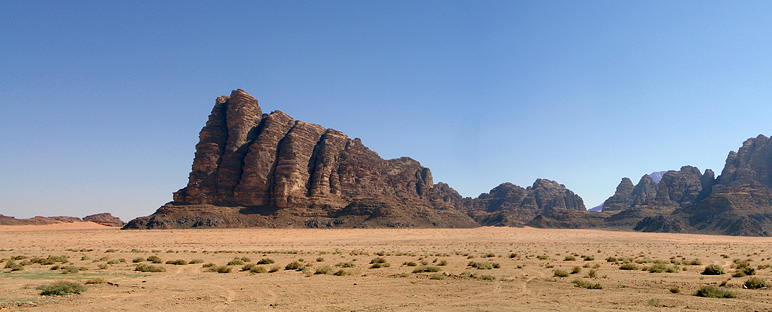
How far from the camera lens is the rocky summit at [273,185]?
106 meters

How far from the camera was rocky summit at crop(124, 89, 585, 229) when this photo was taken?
106 meters

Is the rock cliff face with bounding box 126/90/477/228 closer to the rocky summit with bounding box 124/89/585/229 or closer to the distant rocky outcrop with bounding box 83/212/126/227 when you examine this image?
→ the rocky summit with bounding box 124/89/585/229

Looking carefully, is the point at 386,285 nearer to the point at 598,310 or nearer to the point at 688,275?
the point at 598,310

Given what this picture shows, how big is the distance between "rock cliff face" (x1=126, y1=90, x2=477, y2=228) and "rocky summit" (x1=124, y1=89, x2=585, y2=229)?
0.20 meters

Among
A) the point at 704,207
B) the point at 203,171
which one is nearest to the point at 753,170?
the point at 704,207

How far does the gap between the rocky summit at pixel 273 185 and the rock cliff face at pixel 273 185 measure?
0.20 m

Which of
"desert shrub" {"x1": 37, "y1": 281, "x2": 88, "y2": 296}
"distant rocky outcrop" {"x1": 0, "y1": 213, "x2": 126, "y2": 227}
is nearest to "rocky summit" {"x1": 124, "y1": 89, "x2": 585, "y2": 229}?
"distant rocky outcrop" {"x1": 0, "y1": 213, "x2": 126, "y2": 227}

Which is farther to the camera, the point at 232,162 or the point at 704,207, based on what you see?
the point at 704,207

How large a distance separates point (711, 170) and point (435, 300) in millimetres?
206884

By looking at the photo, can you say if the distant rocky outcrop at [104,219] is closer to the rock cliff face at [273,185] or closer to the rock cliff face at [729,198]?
the rock cliff face at [273,185]

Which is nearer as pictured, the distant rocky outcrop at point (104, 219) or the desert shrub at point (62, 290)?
the desert shrub at point (62, 290)

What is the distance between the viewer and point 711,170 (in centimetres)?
17450

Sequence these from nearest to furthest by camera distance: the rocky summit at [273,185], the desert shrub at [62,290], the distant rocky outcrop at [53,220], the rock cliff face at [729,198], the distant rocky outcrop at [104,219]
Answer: the desert shrub at [62,290]
the rocky summit at [273,185]
the rock cliff face at [729,198]
the distant rocky outcrop at [53,220]
the distant rocky outcrop at [104,219]

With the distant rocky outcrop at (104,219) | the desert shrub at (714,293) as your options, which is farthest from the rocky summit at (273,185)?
the desert shrub at (714,293)
